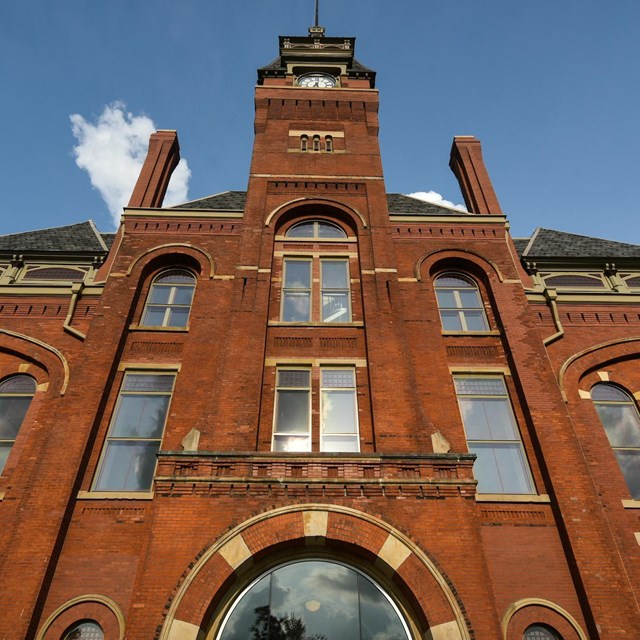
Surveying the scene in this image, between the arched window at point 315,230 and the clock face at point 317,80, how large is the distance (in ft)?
27.1

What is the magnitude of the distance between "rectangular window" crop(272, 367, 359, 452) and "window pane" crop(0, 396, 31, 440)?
20.2 feet

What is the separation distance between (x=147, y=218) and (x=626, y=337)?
46.2 feet

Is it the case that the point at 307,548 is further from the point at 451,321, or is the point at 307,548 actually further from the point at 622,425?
the point at 622,425

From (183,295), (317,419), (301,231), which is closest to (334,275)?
(301,231)

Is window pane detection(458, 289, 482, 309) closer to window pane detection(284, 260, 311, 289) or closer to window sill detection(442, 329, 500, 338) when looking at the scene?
window sill detection(442, 329, 500, 338)

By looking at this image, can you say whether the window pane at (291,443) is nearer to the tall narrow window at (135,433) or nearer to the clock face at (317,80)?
the tall narrow window at (135,433)

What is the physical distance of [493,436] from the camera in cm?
1220

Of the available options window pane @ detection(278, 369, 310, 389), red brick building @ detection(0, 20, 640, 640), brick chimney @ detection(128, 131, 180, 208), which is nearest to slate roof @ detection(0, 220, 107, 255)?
red brick building @ detection(0, 20, 640, 640)

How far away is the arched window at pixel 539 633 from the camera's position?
31.3 ft

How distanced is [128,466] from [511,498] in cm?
806

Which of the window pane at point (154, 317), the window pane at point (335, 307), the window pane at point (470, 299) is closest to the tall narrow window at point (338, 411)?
the window pane at point (335, 307)

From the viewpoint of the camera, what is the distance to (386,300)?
13539 mm

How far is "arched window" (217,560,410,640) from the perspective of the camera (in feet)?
28.9

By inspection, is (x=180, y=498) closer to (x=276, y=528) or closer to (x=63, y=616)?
(x=276, y=528)
